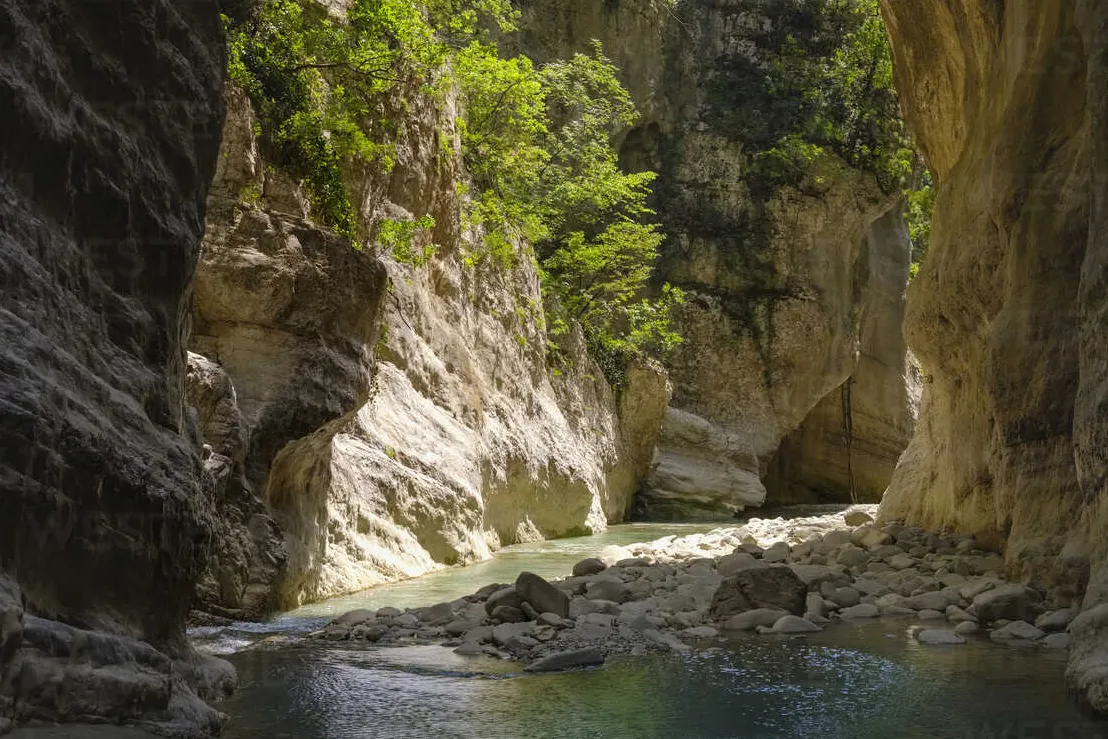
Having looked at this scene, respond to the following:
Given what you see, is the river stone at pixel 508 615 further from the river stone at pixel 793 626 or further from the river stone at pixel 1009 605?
the river stone at pixel 1009 605

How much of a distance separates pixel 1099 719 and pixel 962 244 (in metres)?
6.93

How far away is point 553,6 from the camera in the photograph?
2848 centimetres

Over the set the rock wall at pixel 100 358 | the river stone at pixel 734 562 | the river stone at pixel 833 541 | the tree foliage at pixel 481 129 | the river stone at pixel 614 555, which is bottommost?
the river stone at pixel 614 555

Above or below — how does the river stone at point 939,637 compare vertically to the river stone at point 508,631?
above

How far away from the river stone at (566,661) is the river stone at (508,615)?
124 cm

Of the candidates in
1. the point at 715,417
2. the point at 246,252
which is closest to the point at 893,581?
the point at 246,252

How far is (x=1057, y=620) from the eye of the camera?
739 cm

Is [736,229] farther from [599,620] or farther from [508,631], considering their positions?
[508,631]

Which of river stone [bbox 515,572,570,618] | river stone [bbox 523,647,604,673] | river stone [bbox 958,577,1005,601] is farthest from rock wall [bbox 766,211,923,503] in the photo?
river stone [bbox 523,647,604,673]

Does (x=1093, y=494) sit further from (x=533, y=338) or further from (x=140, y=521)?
(x=533, y=338)

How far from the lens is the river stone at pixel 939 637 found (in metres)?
7.35

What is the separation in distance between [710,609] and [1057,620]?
8.29 feet

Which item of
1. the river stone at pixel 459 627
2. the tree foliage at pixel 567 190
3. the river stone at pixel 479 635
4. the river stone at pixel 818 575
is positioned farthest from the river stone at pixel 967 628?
the tree foliage at pixel 567 190

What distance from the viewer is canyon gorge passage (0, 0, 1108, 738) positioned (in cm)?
411
